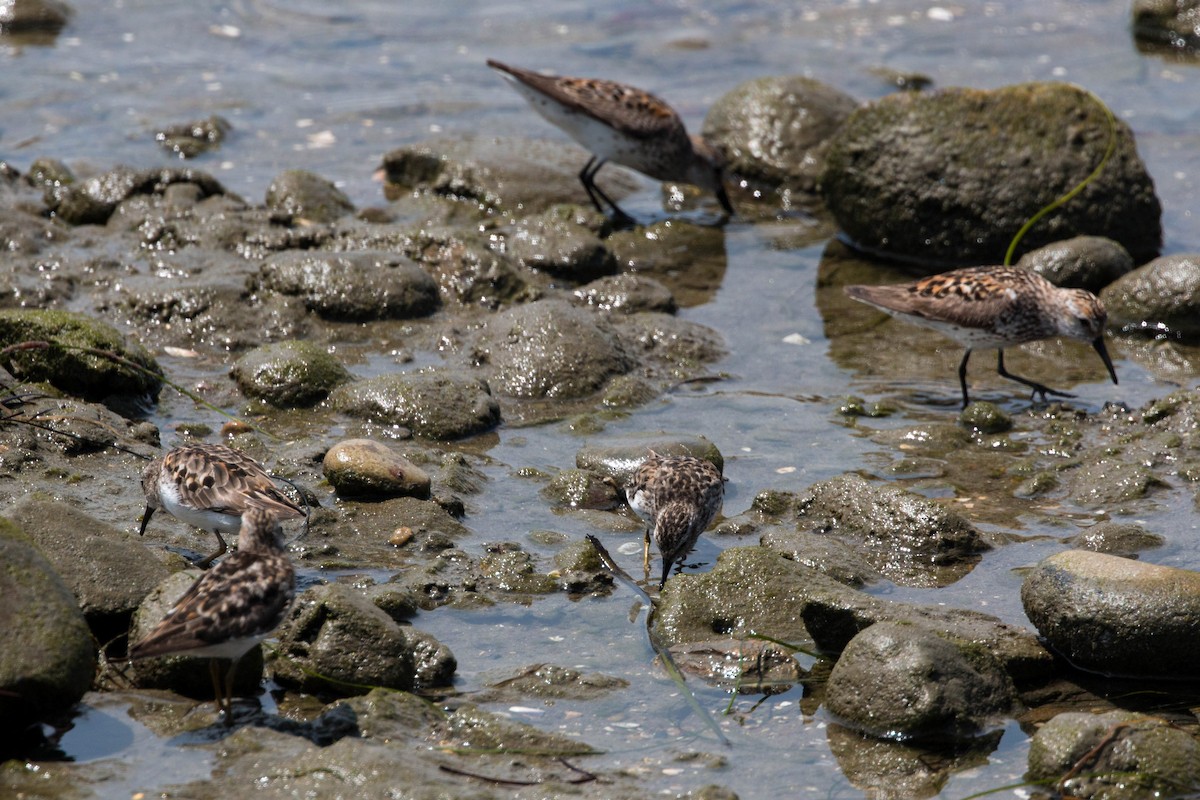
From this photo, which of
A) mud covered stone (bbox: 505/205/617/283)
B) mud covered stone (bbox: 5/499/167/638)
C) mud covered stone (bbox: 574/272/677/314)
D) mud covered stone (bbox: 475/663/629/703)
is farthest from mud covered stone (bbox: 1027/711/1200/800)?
mud covered stone (bbox: 505/205/617/283)

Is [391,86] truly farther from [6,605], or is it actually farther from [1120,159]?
[6,605]

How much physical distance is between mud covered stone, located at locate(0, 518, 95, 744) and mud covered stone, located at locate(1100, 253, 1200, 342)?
9.17 metres

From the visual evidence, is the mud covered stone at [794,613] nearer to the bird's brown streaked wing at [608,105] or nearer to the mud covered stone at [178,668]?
the mud covered stone at [178,668]

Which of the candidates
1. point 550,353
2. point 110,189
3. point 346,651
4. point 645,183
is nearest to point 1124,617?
point 346,651

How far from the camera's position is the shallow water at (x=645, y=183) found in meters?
6.17

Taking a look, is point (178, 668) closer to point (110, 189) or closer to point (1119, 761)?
point (1119, 761)

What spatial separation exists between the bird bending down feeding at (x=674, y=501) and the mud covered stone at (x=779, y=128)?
27.0ft

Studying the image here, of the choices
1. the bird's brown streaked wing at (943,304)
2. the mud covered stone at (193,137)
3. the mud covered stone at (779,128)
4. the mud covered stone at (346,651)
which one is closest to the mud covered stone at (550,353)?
the bird's brown streaked wing at (943,304)

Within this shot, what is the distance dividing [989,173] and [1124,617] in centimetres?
743

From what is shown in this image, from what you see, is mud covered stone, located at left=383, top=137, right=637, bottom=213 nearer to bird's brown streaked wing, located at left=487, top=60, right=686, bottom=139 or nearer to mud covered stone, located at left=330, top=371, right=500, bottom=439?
bird's brown streaked wing, located at left=487, top=60, right=686, bottom=139

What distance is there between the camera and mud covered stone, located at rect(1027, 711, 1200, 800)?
5531 millimetres

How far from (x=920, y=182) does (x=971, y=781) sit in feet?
27.8

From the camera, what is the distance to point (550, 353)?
1029cm

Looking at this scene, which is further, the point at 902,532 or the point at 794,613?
the point at 902,532
